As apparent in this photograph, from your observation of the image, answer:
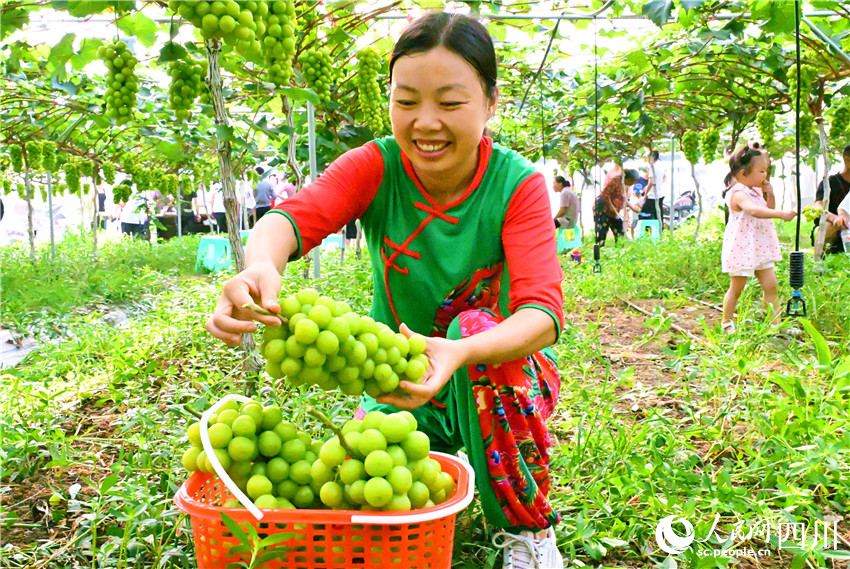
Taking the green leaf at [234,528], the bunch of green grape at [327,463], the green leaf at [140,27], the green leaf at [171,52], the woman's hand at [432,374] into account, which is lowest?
the green leaf at [234,528]

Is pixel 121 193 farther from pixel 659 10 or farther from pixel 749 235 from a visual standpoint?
pixel 659 10

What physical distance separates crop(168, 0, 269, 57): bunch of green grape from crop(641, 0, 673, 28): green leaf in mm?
1799

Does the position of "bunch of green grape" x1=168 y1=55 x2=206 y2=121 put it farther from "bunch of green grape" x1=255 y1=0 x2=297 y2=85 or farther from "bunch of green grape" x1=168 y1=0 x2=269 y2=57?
"bunch of green grape" x1=168 y1=0 x2=269 y2=57

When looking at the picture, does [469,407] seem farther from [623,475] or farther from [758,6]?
[758,6]

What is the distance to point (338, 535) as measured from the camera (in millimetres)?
1233

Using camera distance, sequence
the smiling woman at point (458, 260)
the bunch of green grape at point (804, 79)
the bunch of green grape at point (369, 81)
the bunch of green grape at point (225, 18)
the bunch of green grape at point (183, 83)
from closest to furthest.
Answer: the smiling woman at point (458, 260)
the bunch of green grape at point (225, 18)
the bunch of green grape at point (183, 83)
the bunch of green grape at point (369, 81)
the bunch of green grape at point (804, 79)

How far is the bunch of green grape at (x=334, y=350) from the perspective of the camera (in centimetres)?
124

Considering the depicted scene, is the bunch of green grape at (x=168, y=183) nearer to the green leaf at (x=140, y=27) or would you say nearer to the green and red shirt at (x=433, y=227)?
the green leaf at (x=140, y=27)

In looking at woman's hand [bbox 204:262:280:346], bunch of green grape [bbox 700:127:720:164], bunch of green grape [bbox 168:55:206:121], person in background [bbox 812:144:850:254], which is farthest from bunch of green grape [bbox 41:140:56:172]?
person in background [bbox 812:144:850:254]

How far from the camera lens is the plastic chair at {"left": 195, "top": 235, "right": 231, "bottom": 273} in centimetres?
839

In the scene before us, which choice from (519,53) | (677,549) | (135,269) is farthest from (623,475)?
(135,269)

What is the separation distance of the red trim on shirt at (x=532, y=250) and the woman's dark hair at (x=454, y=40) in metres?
0.29

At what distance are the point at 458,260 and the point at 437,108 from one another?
42cm

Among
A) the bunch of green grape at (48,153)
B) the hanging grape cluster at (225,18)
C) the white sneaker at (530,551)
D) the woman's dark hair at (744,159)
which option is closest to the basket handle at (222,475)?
the white sneaker at (530,551)
